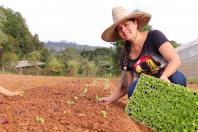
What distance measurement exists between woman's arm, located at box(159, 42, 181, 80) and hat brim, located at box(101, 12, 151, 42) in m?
0.39

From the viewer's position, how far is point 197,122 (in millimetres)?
3744

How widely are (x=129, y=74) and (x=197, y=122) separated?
1199 millimetres

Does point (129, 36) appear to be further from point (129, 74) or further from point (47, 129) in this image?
Result: point (47, 129)

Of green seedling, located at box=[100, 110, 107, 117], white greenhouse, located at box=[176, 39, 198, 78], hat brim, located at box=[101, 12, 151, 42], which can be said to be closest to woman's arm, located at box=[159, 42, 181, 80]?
hat brim, located at box=[101, 12, 151, 42]

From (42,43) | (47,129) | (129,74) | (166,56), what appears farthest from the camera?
(42,43)

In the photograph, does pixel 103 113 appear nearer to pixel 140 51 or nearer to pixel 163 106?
pixel 163 106

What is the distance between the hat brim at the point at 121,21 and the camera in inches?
176

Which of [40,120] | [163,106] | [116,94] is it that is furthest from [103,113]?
[116,94]

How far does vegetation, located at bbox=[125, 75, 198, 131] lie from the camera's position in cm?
379

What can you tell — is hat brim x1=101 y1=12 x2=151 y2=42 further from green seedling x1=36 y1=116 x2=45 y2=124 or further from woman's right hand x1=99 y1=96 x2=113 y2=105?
green seedling x1=36 y1=116 x2=45 y2=124

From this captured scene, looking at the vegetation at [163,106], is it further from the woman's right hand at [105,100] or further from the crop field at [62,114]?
the woman's right hand at [105,100]

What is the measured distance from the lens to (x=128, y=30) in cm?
445

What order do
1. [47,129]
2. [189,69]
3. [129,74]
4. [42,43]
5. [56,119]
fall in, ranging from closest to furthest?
[47,129] → [56,119] → [129,74] → [189,69] → [42,43]

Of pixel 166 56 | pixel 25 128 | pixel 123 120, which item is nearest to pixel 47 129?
pixel 25 128
